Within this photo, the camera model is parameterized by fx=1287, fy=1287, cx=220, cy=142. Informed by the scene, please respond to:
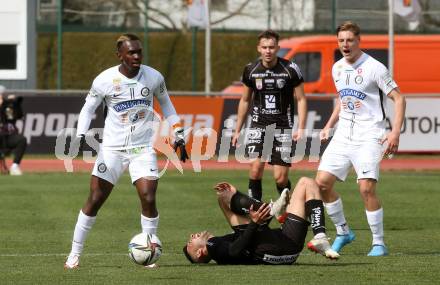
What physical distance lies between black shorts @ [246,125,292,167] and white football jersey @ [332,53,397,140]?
2.95 meters

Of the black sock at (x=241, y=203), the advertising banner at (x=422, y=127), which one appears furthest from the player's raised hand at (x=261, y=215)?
the advertising banner at (x=422, y=127)

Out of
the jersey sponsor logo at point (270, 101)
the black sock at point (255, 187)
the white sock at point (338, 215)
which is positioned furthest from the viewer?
the black sock at point (255, 187)

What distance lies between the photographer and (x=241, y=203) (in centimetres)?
1161

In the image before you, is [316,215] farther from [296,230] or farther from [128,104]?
[128,104]

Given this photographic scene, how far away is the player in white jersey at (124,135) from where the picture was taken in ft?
38.7

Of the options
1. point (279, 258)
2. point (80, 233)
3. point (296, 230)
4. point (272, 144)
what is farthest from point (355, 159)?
point (272, 144)

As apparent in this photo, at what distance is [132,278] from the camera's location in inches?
435

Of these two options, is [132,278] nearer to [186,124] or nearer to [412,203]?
[412,203]

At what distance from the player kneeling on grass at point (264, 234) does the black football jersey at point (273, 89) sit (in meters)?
4.03

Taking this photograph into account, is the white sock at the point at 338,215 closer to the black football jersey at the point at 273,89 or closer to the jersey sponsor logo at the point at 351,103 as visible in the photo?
the jersey sponsor logo at the point at 351,103

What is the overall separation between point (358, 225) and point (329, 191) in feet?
10.8

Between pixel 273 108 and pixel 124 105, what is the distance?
170 inches

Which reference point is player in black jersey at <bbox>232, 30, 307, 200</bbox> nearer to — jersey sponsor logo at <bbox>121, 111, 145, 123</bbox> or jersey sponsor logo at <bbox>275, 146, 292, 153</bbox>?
jersey sponsor logo at <bbox>275, 146, 292, 153</bbox>

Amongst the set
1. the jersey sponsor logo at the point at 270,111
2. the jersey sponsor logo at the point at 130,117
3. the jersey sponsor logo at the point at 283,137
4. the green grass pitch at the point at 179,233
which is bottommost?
the green grass pitch at the point at 179,233
